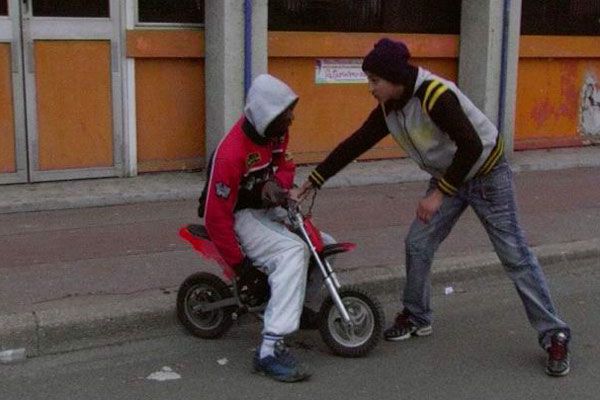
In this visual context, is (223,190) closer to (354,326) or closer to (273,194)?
(273,194)

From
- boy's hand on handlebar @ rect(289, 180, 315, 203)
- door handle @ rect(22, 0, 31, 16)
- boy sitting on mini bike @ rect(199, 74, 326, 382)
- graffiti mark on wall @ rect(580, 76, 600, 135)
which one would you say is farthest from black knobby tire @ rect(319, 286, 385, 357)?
graffiti mark on wall @ rect(580, 76, 600, 135)

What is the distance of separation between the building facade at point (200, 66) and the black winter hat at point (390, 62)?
394cm

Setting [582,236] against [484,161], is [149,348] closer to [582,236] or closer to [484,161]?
[484,161]

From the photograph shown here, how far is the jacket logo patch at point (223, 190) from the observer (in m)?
4.72

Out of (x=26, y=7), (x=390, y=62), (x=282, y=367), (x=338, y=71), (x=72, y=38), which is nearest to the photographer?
(x=390, y=62)

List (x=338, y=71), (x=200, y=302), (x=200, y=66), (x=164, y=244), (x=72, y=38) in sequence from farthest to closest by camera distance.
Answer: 1. (x=338, y=71)
2. (x=200, y=66)
3. (x=72, y=38)
4. (x=164, y=244)
5. (x=200, y=302)

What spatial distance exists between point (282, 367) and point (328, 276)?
52cm

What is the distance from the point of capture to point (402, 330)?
5371mm

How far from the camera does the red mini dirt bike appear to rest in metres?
4.86

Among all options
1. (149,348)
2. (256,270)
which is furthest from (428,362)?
(149,348)

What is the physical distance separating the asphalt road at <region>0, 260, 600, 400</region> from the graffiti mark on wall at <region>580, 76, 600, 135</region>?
5.86 meters

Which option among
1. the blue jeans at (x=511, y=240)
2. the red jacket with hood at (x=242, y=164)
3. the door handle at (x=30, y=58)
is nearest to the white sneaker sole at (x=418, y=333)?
the blue jeans at (x=511, y=240)

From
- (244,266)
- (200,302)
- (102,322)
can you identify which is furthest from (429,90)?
(102,322)

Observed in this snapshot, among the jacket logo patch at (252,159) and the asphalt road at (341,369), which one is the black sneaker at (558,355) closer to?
the asphalt road at (341,369)
